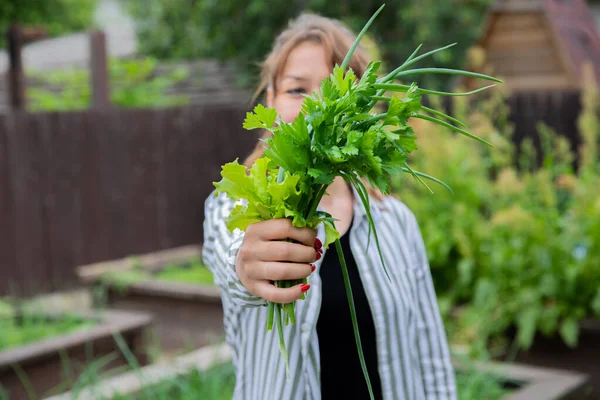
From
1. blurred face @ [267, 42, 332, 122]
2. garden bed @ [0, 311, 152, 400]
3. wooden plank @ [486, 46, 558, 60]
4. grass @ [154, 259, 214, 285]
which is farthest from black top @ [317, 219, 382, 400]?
wooden plank @ [486, 46, 558, 60]

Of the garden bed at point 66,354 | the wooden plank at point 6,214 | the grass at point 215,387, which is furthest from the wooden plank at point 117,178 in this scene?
the grass at point 215,387

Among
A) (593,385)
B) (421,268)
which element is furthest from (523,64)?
(421,268)

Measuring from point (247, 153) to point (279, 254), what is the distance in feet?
29.5

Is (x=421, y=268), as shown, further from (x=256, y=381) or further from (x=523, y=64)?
(x=523, y=64)

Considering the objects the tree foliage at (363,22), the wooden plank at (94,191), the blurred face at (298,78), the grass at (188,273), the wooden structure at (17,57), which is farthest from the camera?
the tree foliage at (363,22)

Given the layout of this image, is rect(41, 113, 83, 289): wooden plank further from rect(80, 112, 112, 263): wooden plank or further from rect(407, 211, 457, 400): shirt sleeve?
rect(407, 211, 457, 400): shirt sleeve

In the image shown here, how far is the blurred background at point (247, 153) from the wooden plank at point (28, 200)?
0.06ft

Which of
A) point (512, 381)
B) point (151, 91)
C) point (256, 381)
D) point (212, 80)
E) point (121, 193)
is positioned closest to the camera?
point (256, 381)

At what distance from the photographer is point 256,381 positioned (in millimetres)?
2152

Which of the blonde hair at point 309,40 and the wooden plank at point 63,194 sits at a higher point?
the blonde hair at point 309,40

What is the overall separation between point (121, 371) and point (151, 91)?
27.5ft

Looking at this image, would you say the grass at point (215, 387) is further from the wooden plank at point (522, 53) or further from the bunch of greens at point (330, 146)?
the wooden plank at point (522, 53)

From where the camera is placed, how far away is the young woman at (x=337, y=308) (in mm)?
2086

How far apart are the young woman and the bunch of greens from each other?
23.0 inches
